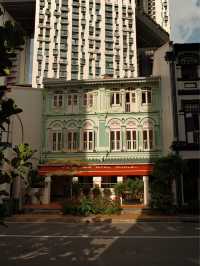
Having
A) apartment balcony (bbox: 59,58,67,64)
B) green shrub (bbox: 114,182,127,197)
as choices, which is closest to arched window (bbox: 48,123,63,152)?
green shrub (bbox: 114,182,127,197)

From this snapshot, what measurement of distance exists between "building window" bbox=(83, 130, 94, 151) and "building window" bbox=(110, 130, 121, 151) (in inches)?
62.6

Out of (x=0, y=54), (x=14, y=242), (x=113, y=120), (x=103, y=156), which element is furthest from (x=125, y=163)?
(x=0, y=54)

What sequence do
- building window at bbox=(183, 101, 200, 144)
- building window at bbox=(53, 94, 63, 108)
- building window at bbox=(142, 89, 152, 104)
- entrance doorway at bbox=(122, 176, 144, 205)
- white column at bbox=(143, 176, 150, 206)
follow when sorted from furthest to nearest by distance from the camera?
building window at bbox=(53, 94, 63, 108)
building window at bbox=(142, 89, 152, 104)
white column at bbox=(143, 176, 150, 206)
entrance doorway at bbox=(122, 176, 144, 205)
building window at bbox=(183, 101, 200, 144)

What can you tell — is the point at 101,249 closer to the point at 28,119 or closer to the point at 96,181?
the point at 96,181

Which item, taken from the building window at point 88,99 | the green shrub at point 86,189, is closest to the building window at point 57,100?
the building window at point 88,99

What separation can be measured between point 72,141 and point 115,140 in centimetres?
362

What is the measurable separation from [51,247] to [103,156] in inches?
618

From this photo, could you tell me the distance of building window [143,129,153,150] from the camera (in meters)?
24.6

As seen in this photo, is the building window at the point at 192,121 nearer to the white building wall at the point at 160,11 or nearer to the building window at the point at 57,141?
the building window at the point at 57,141

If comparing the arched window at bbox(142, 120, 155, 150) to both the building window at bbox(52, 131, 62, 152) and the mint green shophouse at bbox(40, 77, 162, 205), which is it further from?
the building window at bbox(52, 131, 62, 152)

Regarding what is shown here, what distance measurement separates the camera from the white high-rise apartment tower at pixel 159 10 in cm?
9589

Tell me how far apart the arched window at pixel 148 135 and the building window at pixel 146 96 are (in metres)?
1.83

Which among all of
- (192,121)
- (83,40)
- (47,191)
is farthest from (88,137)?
(83,40)

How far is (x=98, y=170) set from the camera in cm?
2334
